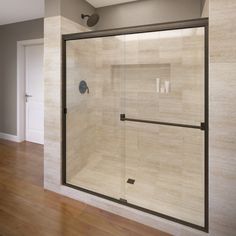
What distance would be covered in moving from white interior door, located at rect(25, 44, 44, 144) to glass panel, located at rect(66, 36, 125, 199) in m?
1.55

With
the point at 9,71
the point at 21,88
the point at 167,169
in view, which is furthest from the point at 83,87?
the point at 9,71

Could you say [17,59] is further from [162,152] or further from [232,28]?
[232,28]

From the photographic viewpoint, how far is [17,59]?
4023 millimetres

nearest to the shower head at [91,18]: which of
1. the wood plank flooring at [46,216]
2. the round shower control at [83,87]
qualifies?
the round shower control at [83,87]

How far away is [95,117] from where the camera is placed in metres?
3.11

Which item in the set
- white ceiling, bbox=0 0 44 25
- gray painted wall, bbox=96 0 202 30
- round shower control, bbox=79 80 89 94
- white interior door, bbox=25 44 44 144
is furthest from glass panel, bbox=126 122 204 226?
white ceiling, bbox=0 0 44 25

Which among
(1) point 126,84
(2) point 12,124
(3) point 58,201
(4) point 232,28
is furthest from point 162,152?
(2) point 12,124

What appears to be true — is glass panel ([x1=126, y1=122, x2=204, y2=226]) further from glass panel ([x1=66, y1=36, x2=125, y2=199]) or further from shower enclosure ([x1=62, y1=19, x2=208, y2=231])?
glass panel ([x1=66, y1=36, x2=125, y2=199])

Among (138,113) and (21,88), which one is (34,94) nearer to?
(21,88)

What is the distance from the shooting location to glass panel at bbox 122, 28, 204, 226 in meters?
2.45

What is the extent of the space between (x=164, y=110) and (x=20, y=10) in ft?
9.43

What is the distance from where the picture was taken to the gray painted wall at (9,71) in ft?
12.9

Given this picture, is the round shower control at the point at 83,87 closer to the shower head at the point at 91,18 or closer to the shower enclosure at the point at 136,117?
the shower enclosure at the point at 136,117

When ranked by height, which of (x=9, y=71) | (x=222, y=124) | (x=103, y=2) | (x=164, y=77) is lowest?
(x=222, y=124)
